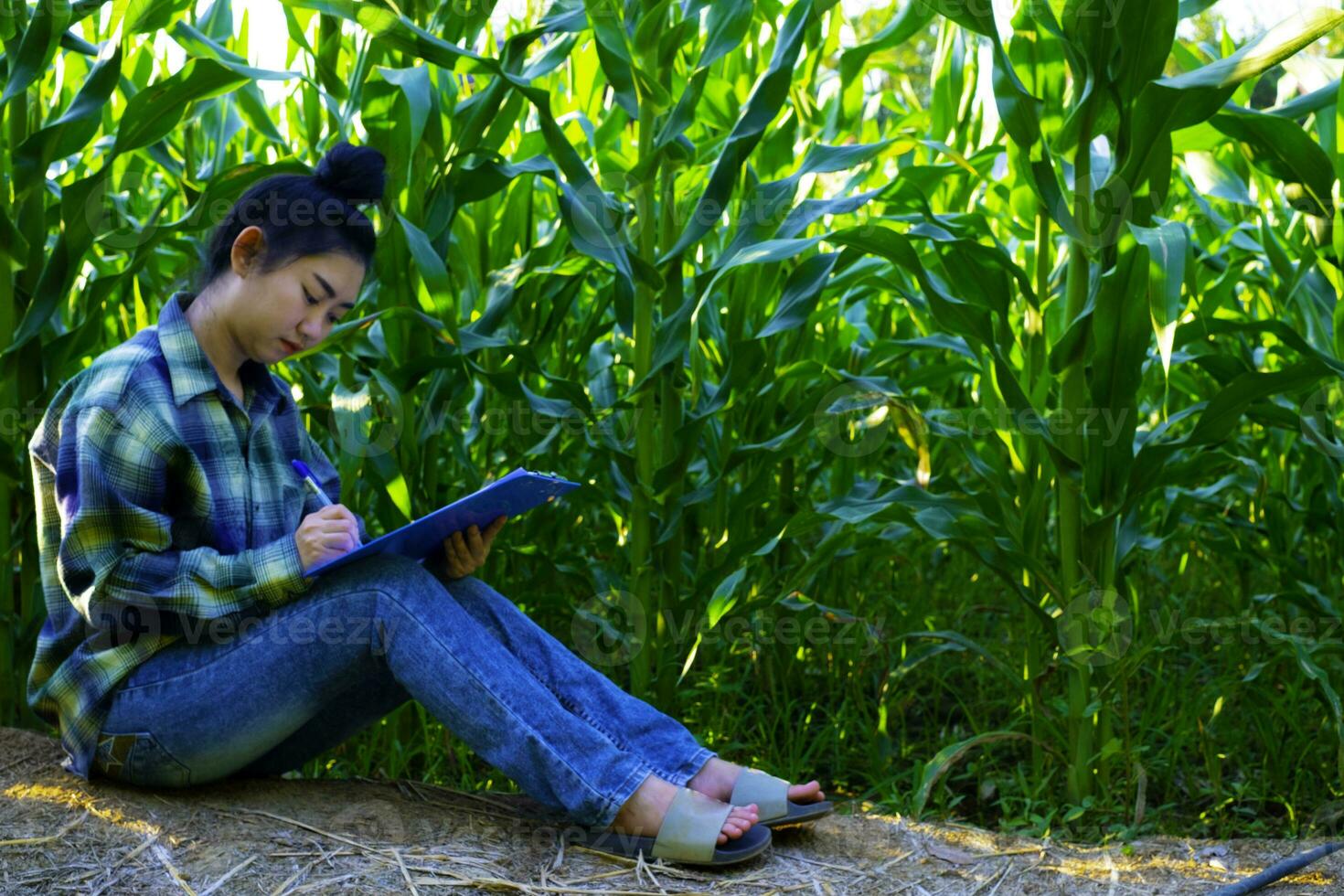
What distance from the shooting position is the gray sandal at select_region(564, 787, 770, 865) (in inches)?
69.4

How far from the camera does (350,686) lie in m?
1.82

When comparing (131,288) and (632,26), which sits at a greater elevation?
(632,26)

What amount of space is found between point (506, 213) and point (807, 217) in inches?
28.4

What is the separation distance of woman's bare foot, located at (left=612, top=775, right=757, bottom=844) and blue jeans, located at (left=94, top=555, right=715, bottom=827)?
23mm

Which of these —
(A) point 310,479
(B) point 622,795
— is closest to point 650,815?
(B) point 622,795

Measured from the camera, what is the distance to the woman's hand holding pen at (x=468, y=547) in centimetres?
191

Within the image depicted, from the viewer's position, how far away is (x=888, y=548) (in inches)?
98.0

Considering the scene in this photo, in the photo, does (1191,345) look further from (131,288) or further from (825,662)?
(131,288)

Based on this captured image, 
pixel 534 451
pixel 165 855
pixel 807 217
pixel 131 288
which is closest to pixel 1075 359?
pixel 807 217

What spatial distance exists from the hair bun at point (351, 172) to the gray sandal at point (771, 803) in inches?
41.3

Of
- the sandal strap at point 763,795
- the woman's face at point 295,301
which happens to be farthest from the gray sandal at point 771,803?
the woman's face at point 295,301

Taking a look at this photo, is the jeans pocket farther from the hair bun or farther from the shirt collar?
the hair bun

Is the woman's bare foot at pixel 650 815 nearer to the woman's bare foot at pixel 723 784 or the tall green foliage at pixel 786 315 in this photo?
the woman's bare foot at pixel 723 784

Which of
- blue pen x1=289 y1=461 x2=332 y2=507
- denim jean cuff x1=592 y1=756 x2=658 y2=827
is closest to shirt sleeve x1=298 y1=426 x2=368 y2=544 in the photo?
blue pen x1=289 y1=461 x2=332 y2=507
